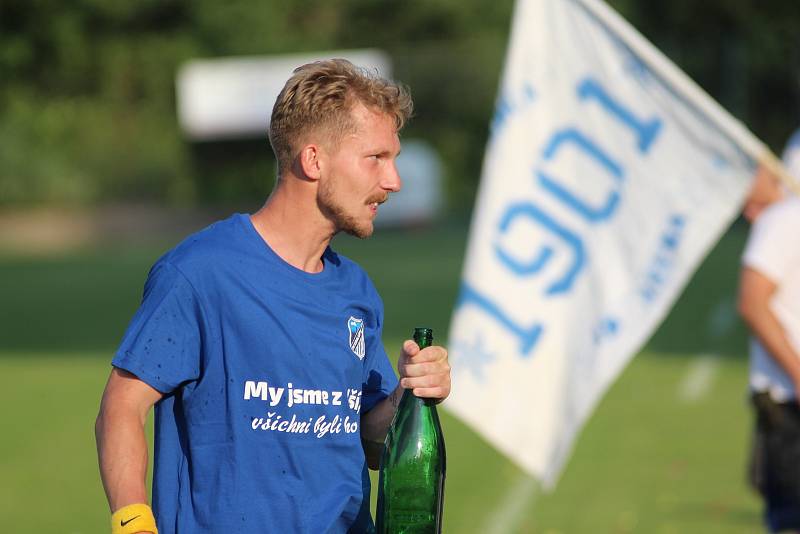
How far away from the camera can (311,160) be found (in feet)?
12.8

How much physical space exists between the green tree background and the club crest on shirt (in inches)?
1717

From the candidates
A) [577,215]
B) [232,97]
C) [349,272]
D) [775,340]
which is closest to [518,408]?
[577,215]

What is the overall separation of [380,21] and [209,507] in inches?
2288

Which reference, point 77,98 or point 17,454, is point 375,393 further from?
point 77,98

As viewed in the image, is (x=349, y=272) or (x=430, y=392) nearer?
(x=430, y=392)

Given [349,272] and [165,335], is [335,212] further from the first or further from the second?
[165,335]

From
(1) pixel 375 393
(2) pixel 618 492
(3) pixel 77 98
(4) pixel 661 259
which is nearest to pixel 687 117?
(4) pixel 661 259

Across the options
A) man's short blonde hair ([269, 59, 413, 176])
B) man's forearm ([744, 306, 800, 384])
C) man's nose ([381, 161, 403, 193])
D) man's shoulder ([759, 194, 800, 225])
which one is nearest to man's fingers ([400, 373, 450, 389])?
man's nose ([381, 161, 403, 193])

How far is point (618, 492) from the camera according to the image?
10.5m

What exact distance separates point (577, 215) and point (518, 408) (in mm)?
819

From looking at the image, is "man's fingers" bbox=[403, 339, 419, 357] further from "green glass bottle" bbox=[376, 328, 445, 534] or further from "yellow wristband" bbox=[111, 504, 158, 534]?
"yellow wristband" bbox=[111, 504, 158, 534]

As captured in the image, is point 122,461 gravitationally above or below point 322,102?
below

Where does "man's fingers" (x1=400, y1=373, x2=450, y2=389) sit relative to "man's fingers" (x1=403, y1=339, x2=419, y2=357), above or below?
below

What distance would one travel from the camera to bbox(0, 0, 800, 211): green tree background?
171 ft
